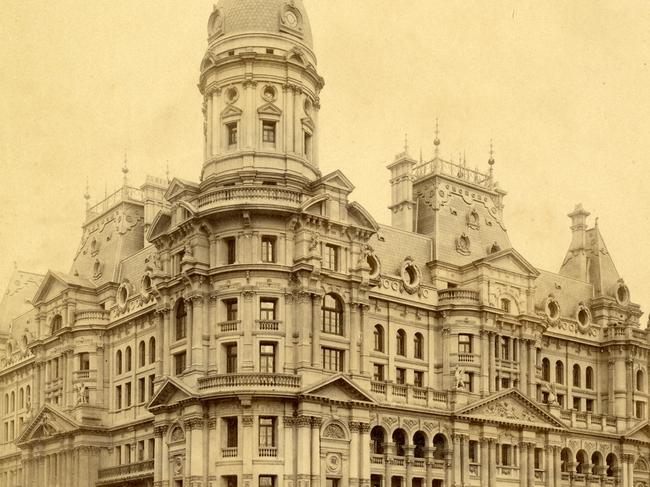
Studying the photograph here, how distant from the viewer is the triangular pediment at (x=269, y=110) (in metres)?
69.4

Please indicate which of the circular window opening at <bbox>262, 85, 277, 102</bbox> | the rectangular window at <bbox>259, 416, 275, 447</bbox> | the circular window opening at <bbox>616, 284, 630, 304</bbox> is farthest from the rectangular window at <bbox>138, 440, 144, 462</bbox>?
the circular window opening at <bbox>616, 284, 630, 304</bbox>

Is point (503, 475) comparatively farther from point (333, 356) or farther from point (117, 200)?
point (117, 200)

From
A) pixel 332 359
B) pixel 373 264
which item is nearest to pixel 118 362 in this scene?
pixel 332 359

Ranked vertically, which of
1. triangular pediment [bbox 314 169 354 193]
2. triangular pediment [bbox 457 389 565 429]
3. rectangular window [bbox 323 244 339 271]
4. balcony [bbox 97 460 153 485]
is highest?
triangular pediment [bbox 314 169 354 193]

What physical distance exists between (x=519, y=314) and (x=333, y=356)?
56.1 feet

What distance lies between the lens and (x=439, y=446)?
73750mm

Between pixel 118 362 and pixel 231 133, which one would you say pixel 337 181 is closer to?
pixel 231 133

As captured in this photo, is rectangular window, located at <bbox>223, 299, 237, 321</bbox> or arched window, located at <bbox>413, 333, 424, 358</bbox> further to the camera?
arched window, located at <bbox>413, 333, 424, 358</bbox>

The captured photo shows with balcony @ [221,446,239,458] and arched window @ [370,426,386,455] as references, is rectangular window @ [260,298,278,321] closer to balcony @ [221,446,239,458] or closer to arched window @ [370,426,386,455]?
balcony @ [221,446,239,458]

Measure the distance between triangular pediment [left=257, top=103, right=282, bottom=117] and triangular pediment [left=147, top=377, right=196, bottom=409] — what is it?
53.3 ft

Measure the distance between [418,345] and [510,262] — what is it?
9.30 metres

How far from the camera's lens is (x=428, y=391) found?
73062 mm

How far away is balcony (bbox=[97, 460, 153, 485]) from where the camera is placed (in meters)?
72.2

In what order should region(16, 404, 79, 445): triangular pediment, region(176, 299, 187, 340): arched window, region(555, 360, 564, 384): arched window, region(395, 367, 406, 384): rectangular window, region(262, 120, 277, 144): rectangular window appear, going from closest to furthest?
region(176, 299, 187, 340): arched window < region(262, 120, 277, 144): rectangular window < region(395, 367, 406, 384): rectangular window < region(16, 404, 79, 445): triangular pediment < region(555, 360, 564, 384): arched window
